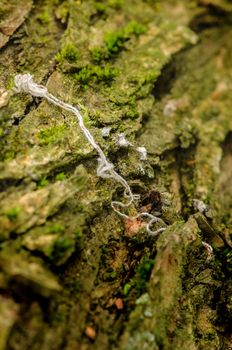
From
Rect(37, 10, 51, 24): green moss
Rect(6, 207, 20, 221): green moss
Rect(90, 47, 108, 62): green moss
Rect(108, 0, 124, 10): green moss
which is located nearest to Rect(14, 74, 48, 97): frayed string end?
Rect(90, 47, 108, 62): green moss

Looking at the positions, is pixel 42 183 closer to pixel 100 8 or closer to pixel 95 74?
pixel 95 74

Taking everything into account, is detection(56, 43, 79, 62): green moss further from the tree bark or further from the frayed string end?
the frayed string end

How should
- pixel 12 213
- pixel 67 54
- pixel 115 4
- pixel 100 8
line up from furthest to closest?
1. pixel 115 4
2. pixel 100 8
3. pixel 67 54
4. pixel 12 213

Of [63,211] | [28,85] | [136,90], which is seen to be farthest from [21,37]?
[63,211]

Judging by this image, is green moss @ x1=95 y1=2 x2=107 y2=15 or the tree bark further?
green moss @ x1=95 y1=2 x2=107 y2=15

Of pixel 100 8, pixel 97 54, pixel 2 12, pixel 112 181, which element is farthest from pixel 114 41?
pixel 112 181

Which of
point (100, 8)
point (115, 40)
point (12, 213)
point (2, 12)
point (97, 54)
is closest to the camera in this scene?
point (12, 213)
